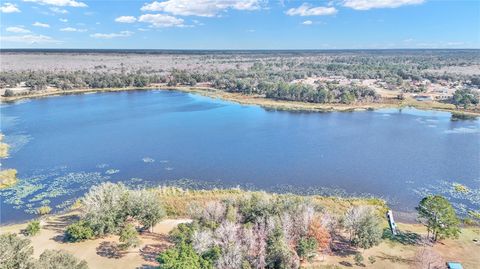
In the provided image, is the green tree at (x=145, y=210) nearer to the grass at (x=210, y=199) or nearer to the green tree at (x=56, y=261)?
the grass at (x=210, y=199)

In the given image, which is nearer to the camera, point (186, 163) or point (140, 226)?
point (140, 226)

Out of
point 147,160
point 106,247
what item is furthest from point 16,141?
point 106,247

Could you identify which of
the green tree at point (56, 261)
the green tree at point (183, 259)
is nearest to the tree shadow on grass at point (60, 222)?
the green tree at point (56, 261)

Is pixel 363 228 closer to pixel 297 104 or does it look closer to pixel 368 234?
pixel 368 234

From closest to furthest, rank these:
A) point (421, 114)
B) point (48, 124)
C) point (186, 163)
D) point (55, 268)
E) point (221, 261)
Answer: point (55, 268) → point (221, 261) → point (186, 163) → point (48, 124) → point (421, 114)

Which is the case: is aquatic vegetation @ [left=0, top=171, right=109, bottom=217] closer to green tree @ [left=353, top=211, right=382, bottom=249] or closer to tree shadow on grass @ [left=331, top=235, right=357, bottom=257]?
tree shadow on grass @ [left=331, top=235, right=357, bottom=257]

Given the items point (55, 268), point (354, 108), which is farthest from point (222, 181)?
point (354, 108)

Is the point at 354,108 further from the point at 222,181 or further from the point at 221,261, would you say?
the point at 221,261
